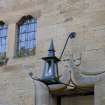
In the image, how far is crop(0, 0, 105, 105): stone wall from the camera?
9.91 meters

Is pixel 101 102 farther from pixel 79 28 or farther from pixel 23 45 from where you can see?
pixel 23 45

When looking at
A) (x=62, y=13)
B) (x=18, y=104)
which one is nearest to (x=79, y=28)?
(x=62, y=13)

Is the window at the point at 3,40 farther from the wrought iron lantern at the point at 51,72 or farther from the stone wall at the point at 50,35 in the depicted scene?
the wrought iron lantern at the point at 51,72

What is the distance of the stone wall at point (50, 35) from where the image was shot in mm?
9906

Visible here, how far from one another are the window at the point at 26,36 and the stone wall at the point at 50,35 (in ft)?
0.45

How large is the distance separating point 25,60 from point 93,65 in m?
1.92

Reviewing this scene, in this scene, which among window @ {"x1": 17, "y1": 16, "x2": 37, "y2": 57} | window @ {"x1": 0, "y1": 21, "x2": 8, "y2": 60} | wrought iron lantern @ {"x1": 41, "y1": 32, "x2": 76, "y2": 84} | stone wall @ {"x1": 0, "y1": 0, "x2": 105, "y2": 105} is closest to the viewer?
wrought iron lantern @ {"x1": 41, "y1": 32, "x2": 76, "y2": 84}

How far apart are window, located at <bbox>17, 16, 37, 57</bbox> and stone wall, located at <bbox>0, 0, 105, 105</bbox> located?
14 centimetres

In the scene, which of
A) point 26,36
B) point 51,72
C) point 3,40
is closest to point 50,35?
point 26,36

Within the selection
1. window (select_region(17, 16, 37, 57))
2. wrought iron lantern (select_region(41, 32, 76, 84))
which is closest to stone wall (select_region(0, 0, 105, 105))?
window (select_region(17, 16, 37, 57))

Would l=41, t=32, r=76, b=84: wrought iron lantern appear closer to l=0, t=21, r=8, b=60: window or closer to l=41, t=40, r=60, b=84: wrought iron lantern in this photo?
l=41, t=40, r=60, b=84: wrought iron lantern

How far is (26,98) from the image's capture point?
10633 mm

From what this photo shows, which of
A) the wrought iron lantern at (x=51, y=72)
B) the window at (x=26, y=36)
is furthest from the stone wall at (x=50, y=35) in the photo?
the wrought iron lantern at (x=51, y=72)

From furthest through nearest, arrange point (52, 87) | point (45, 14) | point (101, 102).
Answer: point (45, 14) < point (52, 87) < point (101, 102)
